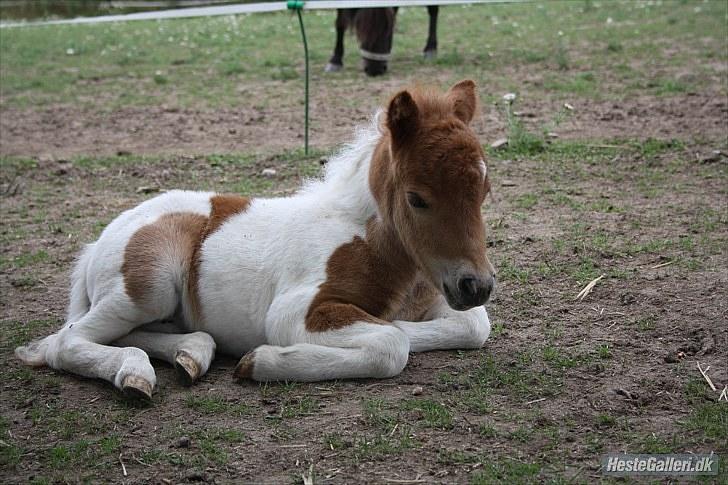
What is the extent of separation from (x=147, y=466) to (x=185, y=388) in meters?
0.75

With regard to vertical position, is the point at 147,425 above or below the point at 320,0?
below

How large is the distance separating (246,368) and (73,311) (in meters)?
1.28

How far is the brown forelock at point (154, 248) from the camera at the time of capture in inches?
176

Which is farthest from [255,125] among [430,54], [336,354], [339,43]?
[336,354]

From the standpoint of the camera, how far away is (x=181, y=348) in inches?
170

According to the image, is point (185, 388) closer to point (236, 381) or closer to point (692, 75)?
point (236, 381)

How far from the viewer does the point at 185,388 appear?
4188mm

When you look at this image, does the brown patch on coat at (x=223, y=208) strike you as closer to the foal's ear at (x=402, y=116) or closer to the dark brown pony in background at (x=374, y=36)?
the foal's ear at (x=402, y=116)

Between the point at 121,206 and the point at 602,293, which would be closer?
the point at 602,293

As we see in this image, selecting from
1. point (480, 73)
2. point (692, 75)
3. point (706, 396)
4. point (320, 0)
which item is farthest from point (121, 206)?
point (692, 75)

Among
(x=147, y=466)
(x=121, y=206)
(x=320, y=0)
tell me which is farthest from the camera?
(x=320, y=0)

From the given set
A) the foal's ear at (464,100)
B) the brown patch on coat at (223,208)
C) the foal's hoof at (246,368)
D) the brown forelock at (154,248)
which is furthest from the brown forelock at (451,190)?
the brown forelock at (154,248)

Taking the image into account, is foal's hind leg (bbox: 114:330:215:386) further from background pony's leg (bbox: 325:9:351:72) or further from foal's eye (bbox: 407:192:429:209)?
background pony's leg (bbox: 325:9:351:72)

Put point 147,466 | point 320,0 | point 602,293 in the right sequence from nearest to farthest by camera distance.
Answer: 1. point 147,466
2. point 602,293
3. point 320,0
